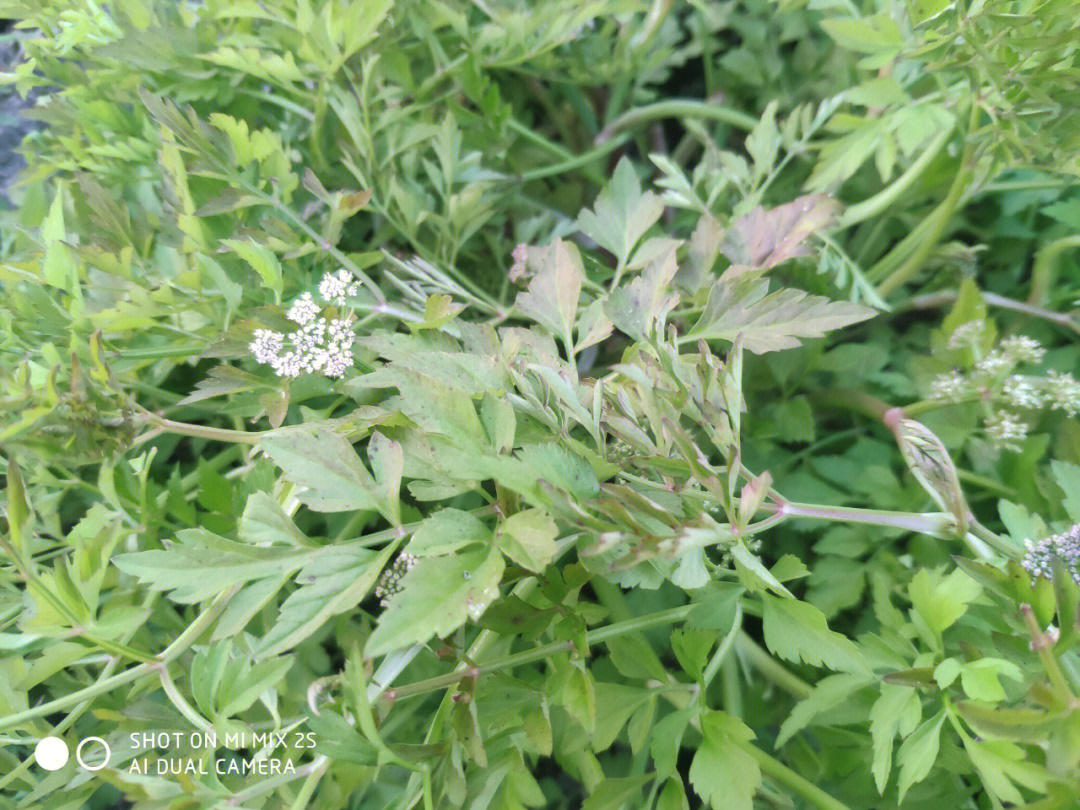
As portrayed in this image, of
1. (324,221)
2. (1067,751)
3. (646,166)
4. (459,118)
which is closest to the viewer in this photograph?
(1067,751)

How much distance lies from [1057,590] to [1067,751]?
0.31ft

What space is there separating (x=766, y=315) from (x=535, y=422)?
0.23 metres

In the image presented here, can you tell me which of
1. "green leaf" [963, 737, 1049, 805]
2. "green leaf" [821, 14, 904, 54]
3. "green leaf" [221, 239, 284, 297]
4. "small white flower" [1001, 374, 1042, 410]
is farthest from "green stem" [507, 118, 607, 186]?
"green leaf" [963, 737, 1049, 805]

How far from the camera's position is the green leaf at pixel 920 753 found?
1.77ft

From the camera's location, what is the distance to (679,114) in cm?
105

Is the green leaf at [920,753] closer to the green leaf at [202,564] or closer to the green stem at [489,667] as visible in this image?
the green stem at [489,667]

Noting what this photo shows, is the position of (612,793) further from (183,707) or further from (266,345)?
(266,345)

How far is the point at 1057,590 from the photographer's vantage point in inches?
17.7

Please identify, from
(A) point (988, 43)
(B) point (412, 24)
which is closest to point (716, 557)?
(A) point (988, 43)

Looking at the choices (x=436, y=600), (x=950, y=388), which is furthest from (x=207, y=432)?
(x=950, y=388)

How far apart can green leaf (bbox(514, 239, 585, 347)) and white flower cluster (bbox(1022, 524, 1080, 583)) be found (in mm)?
389

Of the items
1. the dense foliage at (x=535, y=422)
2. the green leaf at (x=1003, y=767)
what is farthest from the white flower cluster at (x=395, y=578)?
the green leaf at (x=1003, y=767)

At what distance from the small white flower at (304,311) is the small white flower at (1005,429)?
2.23ft

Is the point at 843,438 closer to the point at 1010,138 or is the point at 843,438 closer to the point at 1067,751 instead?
the point at 1010,138
